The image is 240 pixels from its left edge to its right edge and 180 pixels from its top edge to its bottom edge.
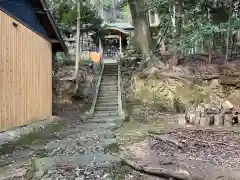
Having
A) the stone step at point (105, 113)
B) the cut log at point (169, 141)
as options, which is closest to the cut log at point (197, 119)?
the cut log at point (169, 141)

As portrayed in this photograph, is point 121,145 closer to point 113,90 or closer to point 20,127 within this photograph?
point 20,127

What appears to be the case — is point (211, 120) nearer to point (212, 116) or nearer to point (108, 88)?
point (212, 116)

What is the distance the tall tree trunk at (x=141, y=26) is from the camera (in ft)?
60.1

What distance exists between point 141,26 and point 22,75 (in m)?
9.28

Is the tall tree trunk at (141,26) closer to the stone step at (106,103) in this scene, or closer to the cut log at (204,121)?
the stone step at (106,103)

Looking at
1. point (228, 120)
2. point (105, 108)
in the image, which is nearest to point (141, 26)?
point (105, 108)

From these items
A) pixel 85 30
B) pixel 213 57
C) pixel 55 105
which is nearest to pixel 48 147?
pixel 55 105

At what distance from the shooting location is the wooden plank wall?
376 inches

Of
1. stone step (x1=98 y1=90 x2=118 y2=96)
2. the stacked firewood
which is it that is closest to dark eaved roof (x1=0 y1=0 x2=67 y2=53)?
stone step (x1=98 y1=90 x2=118 y2=96)

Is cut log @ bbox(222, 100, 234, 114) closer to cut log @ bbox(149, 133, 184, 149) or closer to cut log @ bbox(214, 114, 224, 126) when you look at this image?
cut log @ bbox(214, 114, 224, 126)

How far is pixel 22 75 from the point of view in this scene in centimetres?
1107

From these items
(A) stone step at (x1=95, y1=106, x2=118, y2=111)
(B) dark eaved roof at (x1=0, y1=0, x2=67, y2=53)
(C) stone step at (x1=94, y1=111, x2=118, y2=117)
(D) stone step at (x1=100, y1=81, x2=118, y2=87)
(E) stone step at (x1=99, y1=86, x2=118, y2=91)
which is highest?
(B) dark eaved roof at (x1=0, y1=0, x2=67, y2=53)

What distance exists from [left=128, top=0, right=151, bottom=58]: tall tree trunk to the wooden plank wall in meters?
5.87

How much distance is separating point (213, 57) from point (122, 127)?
325 inches
